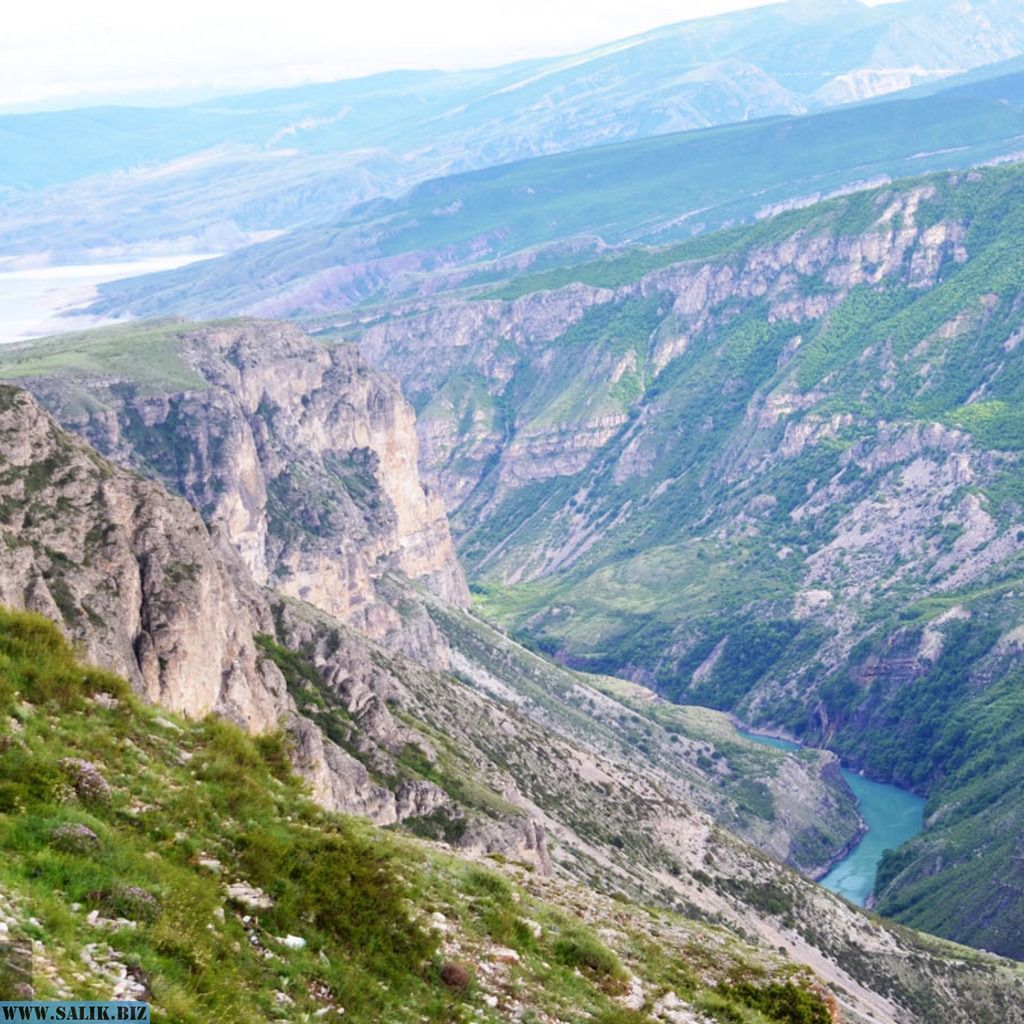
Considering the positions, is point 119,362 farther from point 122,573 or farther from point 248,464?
point 122,573

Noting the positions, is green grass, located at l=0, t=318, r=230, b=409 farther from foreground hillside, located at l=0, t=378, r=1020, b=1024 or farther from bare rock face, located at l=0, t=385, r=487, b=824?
bare rock face, located at l=0, t=385, r=487, b=824

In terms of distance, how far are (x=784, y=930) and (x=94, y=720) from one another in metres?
78.6

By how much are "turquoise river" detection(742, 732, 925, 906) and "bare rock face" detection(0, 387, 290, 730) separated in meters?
102

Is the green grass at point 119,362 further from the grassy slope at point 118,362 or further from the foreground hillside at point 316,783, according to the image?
the foreground hillside at point 316,783

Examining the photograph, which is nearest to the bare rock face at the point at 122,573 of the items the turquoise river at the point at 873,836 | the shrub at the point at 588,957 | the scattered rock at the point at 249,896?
the shrub at the point at 588,957

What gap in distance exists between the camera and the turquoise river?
16538 centimetres

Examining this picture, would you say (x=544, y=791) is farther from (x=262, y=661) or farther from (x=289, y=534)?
(x=289, y=534)

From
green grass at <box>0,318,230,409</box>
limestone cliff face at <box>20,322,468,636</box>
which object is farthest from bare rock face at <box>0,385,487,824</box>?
green grass at <box>0,318,230,409</box>

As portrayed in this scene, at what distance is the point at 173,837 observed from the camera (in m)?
29.9

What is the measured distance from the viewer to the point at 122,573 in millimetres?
64188

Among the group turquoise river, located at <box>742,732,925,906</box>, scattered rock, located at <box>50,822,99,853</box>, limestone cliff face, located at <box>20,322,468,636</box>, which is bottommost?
turquoise river, located at <box>742,732,925,906</box>

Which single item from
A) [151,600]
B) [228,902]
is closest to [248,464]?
[151,600]

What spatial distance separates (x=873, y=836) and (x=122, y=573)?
135 meters

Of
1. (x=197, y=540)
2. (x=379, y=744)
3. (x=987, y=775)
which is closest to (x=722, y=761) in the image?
(x=987, y=775)
